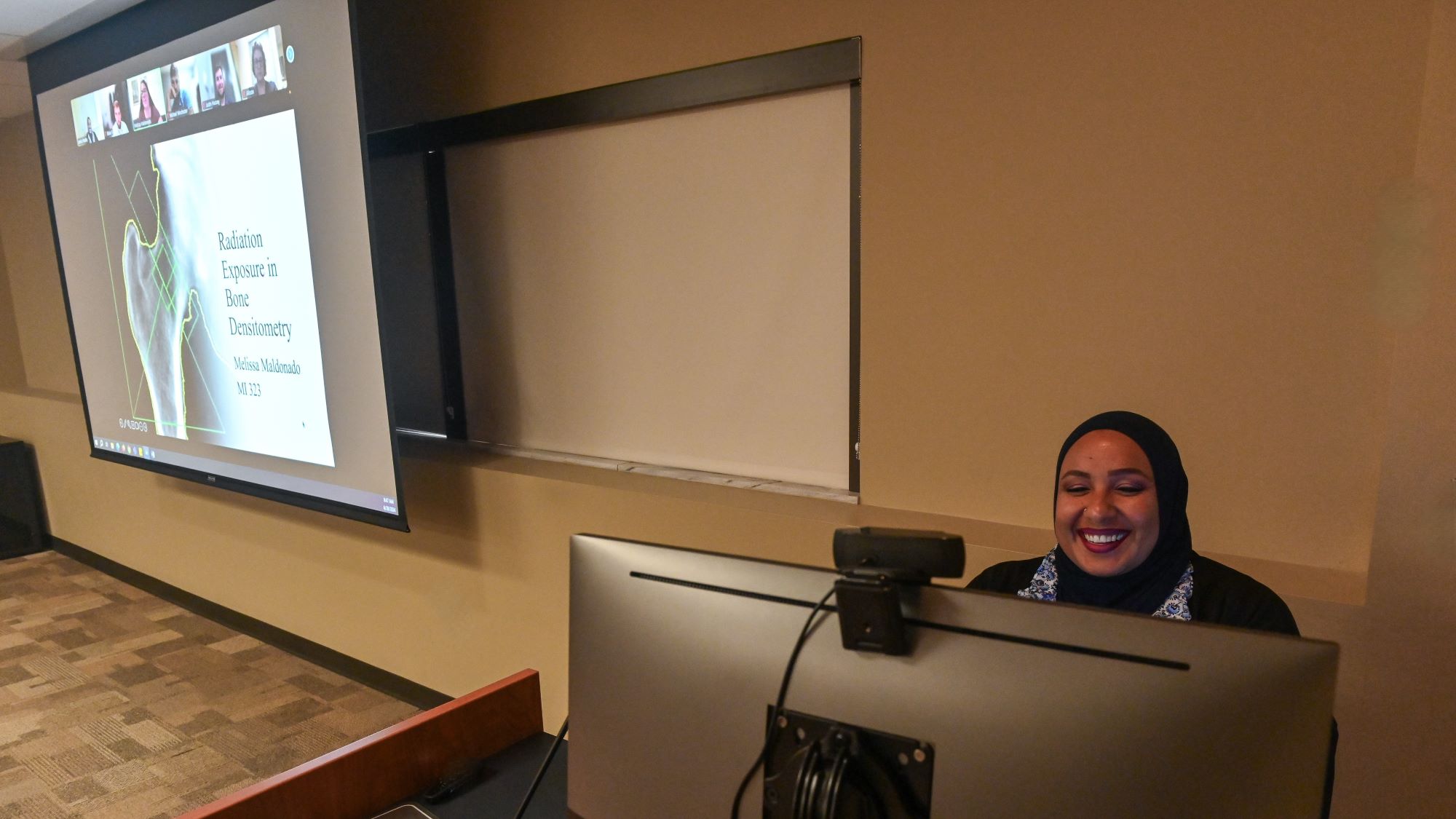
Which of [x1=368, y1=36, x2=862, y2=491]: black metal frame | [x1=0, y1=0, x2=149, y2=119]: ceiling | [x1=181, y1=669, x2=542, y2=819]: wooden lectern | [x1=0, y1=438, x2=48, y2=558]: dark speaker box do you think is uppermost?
[x1=0, y1=0, x2=149, y2=119]: ceiling

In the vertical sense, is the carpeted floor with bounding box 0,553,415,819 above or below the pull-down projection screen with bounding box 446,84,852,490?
below

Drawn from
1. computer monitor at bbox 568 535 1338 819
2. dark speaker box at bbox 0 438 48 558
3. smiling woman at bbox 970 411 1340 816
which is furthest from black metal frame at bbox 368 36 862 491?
dark speaker box at bbox 0 438 48 558

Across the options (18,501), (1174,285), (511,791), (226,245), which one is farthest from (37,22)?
(1174,285)

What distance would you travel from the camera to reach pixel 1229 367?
5.30 feet

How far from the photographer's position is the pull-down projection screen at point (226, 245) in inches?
102

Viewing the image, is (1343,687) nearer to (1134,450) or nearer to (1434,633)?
(1434,633)

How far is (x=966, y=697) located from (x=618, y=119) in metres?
2.14

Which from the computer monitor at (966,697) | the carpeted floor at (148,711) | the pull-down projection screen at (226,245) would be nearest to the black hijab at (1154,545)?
the computer monitor at (966,697)

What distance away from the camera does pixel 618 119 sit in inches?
96.1

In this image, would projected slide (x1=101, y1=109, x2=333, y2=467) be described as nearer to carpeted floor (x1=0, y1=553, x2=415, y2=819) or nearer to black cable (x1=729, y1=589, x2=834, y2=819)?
carpeted floor (x1=0, y1=553, x2=415, y2=819)

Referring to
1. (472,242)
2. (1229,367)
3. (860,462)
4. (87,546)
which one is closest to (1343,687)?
(1229,367)

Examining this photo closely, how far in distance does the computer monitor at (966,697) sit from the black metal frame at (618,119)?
140cm

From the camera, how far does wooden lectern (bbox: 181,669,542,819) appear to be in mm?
1158

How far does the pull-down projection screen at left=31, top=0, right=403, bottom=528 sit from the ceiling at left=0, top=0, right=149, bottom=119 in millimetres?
54
